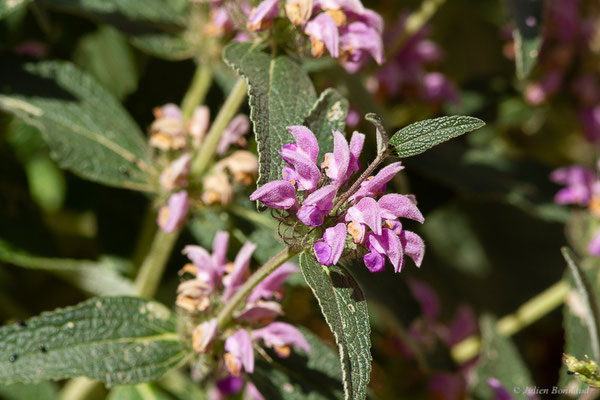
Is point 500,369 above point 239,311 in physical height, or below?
below

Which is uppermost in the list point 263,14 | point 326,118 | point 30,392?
point 263,14

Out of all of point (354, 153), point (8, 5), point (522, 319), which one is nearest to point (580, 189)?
point (522, 319)

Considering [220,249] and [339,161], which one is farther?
[220,249]

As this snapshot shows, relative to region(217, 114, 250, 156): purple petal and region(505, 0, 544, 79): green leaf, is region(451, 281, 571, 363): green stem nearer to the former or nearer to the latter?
region(505, 0, 544, 79): green leaf

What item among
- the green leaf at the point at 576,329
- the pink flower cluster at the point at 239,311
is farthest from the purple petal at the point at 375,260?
the green leaf at the point at 576,329

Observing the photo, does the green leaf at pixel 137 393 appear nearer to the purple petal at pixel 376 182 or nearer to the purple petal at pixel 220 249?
the purple petal at pixel 220 249

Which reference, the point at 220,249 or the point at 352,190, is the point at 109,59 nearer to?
the point at 220,249
